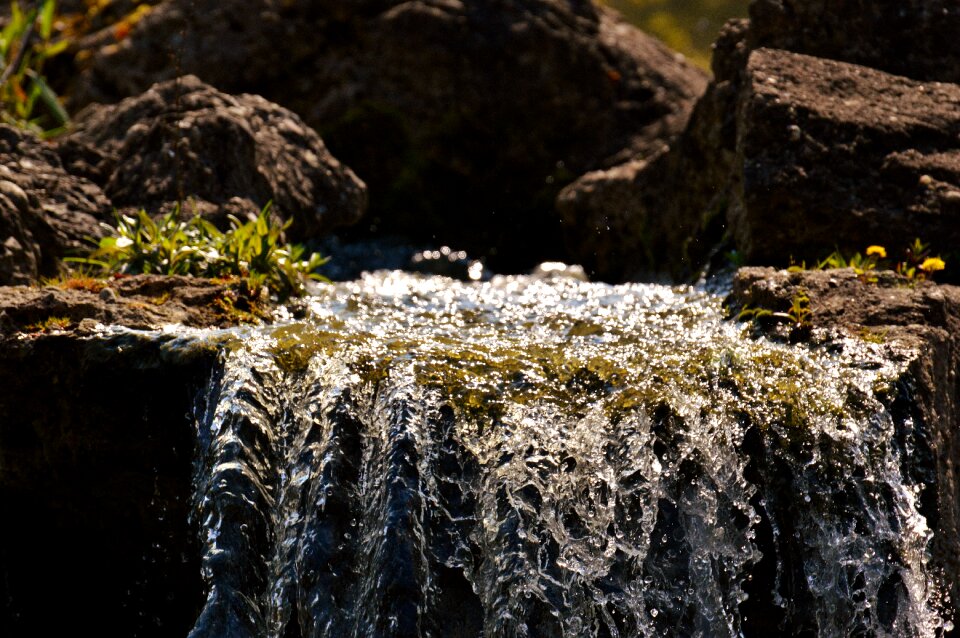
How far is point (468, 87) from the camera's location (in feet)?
30.6

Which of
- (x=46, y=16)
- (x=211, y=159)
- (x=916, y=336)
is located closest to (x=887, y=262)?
(x=916, y=336)

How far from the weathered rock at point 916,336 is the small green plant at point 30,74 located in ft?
18.6

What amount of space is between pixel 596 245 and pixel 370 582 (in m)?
4.66

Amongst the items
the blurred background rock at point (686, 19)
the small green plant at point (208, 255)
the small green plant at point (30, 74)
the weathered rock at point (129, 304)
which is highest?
the blurred background rock at point (686, 19)

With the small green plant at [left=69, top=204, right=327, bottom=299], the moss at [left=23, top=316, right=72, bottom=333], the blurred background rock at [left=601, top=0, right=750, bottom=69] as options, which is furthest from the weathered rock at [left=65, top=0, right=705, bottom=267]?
the moss at [left=23, top=316, right=72, bottom=333]

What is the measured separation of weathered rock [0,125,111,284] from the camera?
5.32 m

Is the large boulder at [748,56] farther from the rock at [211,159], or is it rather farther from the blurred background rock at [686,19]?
the blurred background rock at [686,19]

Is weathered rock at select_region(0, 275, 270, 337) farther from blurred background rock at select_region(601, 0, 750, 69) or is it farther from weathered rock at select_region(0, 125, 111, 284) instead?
blurred background rock at select_region(601, 0, 750, 69)

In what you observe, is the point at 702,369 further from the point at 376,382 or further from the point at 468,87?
the point at 468,87

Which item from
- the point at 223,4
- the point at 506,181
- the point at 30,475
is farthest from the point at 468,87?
the point at 30,475

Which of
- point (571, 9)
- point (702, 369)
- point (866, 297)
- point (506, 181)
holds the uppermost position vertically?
point (571, 9)

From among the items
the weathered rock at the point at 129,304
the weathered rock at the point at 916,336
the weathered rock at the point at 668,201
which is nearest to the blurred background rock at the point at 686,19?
the weathered rock at the point at 668,201

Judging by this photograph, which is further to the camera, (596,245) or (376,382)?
(596,245)

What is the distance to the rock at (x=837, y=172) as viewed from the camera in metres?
5.64
